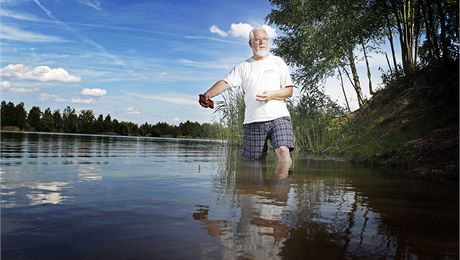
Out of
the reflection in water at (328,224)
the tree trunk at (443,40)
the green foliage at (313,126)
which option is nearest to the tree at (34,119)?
the green foliage at (313,126)

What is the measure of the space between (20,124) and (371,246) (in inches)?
2507

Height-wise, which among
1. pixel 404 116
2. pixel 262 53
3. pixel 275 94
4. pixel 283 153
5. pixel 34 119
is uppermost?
pixel 34 119

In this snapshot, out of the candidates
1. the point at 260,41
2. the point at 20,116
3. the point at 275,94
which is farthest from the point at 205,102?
the point at 20,116

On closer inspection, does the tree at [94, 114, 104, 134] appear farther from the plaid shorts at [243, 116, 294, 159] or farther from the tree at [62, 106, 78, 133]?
the plaid shorts at [243, 116, 294, 159]

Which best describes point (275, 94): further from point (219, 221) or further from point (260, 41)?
point (219, 221)

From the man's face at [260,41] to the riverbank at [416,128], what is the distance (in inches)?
131

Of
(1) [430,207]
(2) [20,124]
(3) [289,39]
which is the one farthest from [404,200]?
(2) [20,124]

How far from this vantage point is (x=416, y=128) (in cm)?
1017

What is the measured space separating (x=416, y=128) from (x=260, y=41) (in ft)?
21.2

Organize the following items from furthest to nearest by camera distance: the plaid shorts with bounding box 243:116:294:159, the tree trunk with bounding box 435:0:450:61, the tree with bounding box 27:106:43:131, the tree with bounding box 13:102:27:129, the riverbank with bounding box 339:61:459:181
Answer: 1. the tree with bounding box 27:106:43:131
2. the tree with bounding box 13:102:27:129
3. the tree trunk with bounding box 435:0:450:61
4. the riverbank with bounding box 339:61:459:181
5. the plaid shorts with bounding box 243:116:294:159

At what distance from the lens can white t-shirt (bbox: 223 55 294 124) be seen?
18.1 ft

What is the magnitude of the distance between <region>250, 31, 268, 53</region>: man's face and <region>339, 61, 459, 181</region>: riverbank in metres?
3.34

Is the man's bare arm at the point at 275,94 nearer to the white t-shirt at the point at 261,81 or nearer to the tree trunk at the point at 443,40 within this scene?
the white t-shirt at the point at 261,81

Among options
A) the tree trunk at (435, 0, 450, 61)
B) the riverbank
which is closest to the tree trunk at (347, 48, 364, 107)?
the riverbank
